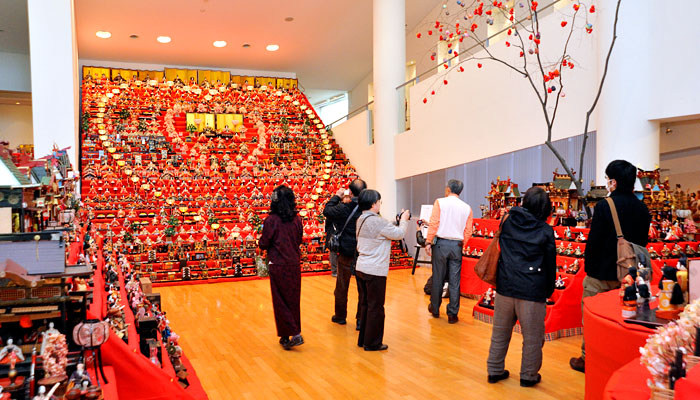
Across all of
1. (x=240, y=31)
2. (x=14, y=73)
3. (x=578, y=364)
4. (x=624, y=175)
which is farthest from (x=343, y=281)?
(x=14, y=73)

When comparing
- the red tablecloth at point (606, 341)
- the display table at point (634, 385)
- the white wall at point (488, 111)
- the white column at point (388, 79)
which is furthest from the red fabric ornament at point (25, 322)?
the white column at point (388, 79)

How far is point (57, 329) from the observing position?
2.14m

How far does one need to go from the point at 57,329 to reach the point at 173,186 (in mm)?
10645

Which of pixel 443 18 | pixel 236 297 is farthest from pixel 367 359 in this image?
pixel 443 18

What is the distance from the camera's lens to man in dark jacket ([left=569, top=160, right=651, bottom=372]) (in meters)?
3.62

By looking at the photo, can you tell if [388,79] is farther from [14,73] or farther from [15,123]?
[15,123]

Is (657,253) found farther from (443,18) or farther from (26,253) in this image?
(443,18)

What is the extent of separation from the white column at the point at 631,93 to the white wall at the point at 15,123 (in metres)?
17.2

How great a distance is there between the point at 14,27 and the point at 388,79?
29.9 feet

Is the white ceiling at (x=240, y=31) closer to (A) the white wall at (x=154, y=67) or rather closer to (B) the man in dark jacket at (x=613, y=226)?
(A) the white wall at (x=154, y=67)

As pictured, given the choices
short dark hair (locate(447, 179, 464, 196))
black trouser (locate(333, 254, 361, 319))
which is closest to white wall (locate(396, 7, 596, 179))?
short dark hair (locate(447, 179, 464, 196))

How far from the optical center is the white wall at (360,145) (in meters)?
13.9

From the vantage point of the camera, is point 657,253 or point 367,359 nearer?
point 367,359

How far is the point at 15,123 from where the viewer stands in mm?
17500
